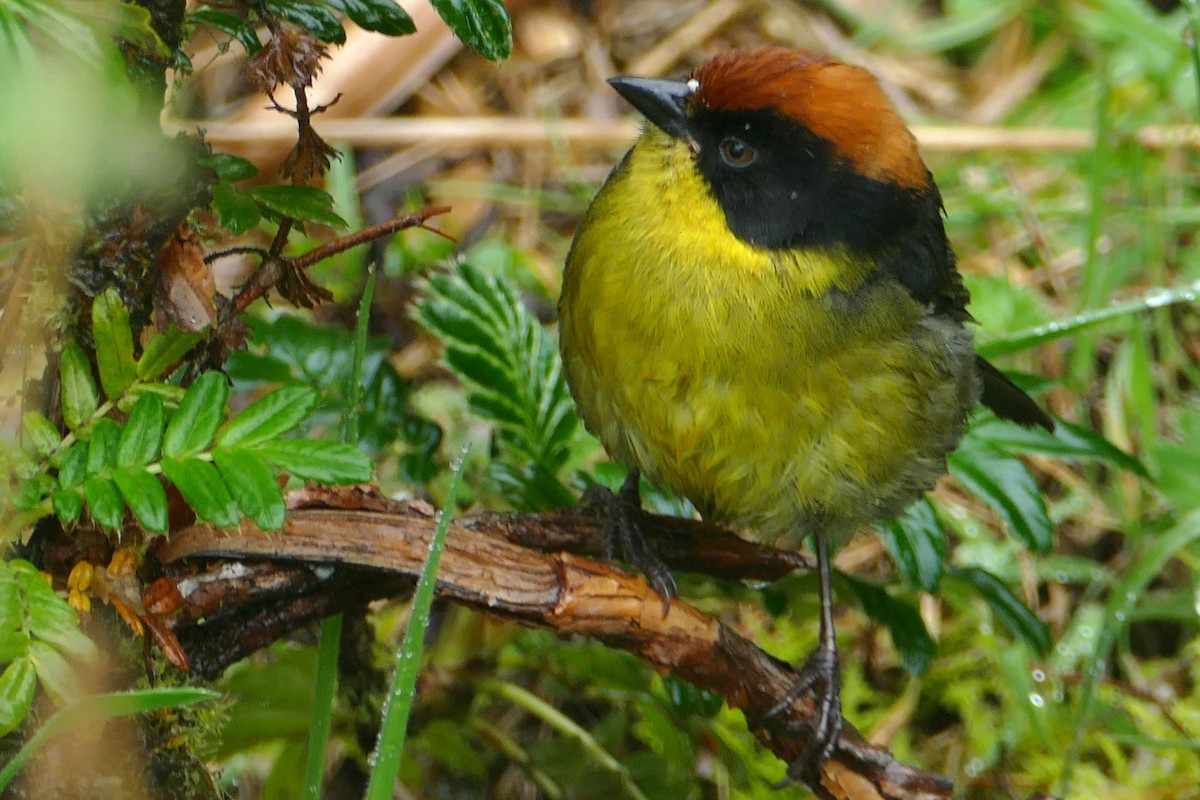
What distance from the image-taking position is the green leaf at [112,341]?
1871 millimetres

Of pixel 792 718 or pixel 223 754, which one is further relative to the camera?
pixel 223 754

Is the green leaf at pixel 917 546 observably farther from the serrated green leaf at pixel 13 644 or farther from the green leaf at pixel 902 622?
the serrated green leaf at pixel 13 644

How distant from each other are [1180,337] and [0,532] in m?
3.67

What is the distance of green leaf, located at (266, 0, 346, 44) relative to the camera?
191cm

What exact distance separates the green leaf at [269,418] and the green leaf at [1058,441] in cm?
161

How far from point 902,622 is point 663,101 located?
3.67 ft

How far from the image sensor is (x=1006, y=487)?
284 centimetres

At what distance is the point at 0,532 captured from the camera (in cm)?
180

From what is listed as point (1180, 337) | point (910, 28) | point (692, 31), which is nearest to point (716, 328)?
point (1180, 337)

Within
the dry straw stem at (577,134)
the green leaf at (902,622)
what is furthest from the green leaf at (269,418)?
the dry straw stem at (577,134)

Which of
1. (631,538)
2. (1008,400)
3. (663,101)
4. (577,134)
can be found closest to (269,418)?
(631,538)

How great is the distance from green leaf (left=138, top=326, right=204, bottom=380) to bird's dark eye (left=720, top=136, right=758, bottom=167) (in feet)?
3.49

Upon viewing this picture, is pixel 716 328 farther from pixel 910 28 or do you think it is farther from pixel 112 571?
pixel 910 28

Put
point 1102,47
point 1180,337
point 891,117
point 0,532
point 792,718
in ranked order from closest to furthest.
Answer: point 0,532
point 792,718
point 891,117
point 1180,337
point 1102,47
